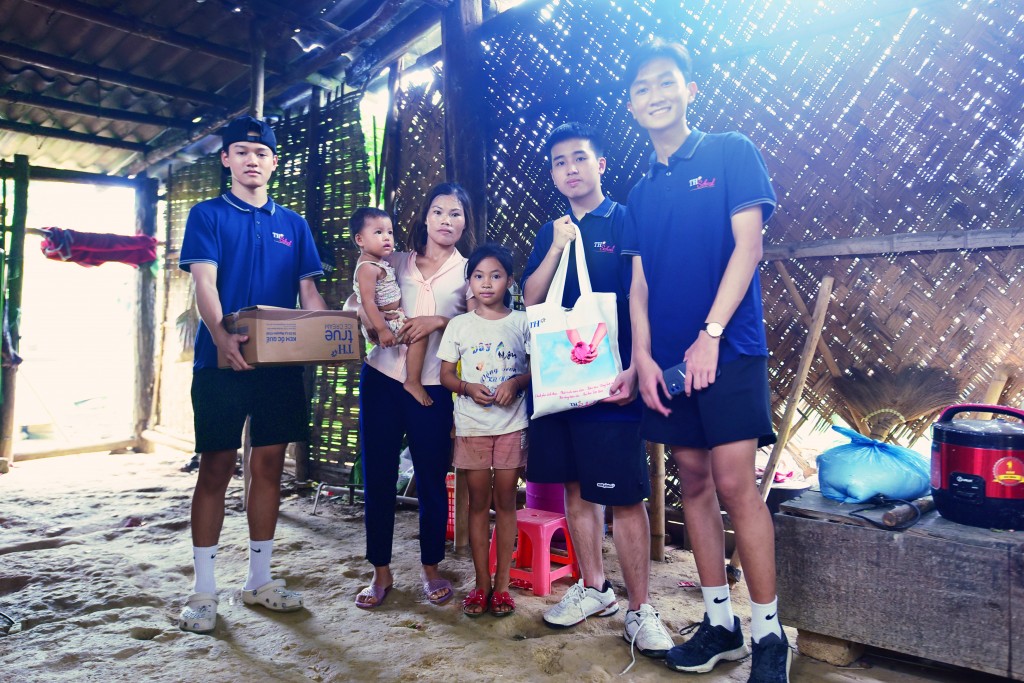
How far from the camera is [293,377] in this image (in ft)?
8.43

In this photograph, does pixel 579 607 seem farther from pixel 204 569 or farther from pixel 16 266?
pixel 16 266

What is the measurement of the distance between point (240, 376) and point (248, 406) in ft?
0.39

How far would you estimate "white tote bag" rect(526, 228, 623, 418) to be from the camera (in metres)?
2.07

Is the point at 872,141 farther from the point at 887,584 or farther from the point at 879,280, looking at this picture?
the point at 887,584

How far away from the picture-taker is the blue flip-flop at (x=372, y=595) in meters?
2.52

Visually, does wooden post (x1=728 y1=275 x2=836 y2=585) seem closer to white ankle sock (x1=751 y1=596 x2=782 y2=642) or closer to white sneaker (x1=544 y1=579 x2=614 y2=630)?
white sneaker (x1=544 y1=579 x2=614 y2=630)

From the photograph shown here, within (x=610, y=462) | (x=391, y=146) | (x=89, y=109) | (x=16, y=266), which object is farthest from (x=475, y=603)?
(x=16, y=266)

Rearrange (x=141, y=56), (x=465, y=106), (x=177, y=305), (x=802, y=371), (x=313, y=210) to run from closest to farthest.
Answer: (x=802, y=371) < (x=465, y=106) < (x=313, y=210) < (x=141, y=56) < (x=177, y=305)

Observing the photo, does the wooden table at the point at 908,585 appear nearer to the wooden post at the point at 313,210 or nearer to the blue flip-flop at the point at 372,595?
the blue flip-flop at the point at 372,595

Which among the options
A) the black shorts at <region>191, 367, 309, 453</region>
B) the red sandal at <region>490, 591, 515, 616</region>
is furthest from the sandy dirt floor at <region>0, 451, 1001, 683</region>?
the black shorts at <region>191, 367, 309, 453</region>

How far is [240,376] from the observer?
8.00 feet

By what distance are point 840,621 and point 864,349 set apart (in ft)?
4.04

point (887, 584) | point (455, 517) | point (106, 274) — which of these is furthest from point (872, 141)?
point (106, 274)

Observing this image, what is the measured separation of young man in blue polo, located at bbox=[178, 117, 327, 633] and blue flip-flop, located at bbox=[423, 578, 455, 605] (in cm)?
50
